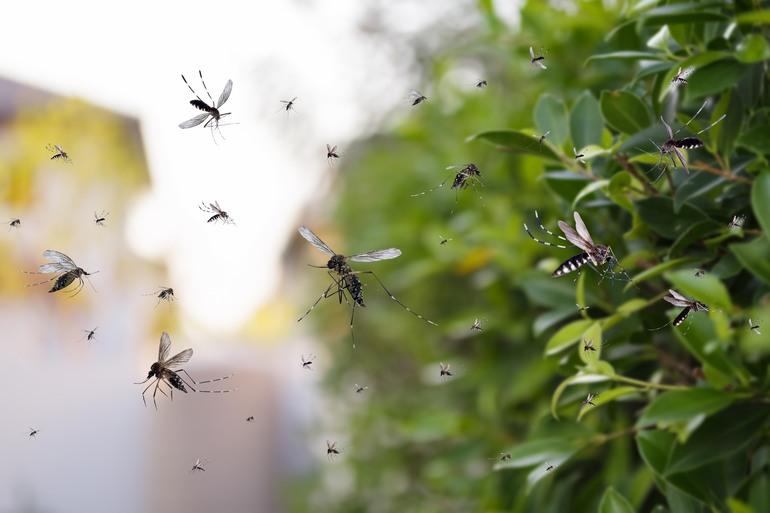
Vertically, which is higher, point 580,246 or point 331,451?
point 580,246

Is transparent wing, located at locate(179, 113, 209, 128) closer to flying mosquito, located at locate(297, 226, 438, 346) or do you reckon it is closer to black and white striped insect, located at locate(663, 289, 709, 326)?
flying mosquito, located at locate(297, 226, 438, 346)

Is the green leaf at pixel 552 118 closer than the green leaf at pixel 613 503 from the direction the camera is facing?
No

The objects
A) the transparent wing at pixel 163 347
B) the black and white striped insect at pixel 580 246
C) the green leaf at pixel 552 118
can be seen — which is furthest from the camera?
the green leaf at pixel 552 118

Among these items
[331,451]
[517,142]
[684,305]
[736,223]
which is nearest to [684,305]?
[684,305]

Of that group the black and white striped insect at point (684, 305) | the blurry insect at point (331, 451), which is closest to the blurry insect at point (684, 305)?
the black and white striped insect at point (684, 305)

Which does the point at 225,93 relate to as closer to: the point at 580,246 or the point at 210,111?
the point at 210,111

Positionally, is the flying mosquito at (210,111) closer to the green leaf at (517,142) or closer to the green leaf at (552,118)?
the green leaf at (517,142)

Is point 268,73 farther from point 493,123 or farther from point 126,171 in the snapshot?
point 493,123
